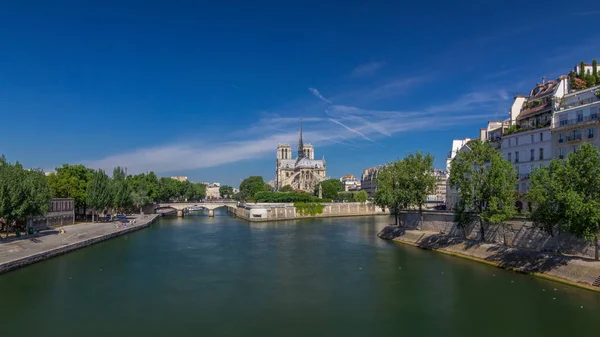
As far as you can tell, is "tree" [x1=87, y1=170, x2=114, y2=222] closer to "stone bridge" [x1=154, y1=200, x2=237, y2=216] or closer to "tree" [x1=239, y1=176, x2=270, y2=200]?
"stone bridge" [x1=154, y1=200, x2=237, y2=216]

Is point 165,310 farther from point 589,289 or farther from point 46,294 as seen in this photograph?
point 589,289

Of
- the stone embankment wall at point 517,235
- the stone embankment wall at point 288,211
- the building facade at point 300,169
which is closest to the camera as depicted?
the stone embankment wall at point 517,235

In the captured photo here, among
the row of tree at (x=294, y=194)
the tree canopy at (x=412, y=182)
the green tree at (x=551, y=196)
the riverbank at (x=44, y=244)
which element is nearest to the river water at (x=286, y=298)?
the riverbank at (x=44, y=244)

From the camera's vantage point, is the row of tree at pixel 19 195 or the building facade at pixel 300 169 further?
the building facade at pixel 300 169

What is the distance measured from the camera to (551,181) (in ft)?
79.5

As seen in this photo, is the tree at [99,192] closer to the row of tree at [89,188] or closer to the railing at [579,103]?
the row of tree at [89,188]

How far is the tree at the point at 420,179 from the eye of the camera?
4269cm

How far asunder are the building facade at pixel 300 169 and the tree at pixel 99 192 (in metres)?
74.1

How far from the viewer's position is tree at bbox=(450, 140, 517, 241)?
98.3ft

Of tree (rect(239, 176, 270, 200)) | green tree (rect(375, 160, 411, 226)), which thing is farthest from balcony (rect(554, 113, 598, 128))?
tree (rect(239, 176, 270, 200))

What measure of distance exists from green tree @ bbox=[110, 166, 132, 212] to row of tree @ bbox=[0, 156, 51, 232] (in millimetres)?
21990

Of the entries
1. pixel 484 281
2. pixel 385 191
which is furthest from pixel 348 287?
pixel 385 191

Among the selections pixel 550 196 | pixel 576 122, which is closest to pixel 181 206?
pixel 576 122

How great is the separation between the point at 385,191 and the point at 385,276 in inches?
803
